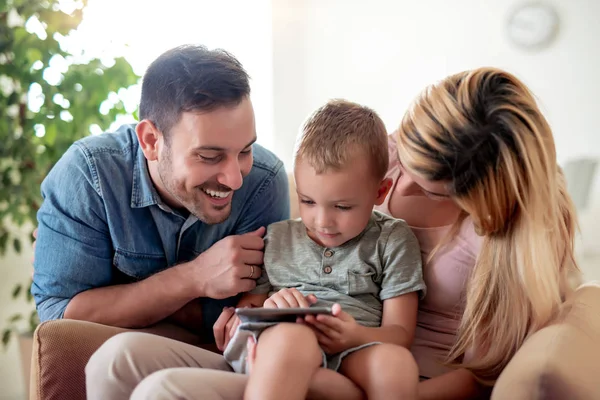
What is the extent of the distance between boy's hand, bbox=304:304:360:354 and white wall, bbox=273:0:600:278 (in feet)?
7.71

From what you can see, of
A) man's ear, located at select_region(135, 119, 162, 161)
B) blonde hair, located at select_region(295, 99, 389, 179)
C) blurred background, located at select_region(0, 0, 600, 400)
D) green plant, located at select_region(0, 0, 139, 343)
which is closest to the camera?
blonde hair, located at select_region(295, 99, 389, 179)

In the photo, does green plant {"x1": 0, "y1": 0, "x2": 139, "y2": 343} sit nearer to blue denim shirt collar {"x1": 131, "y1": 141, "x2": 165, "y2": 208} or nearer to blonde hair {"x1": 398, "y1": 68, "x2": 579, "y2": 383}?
blue denim shirt collar {"x1": 131, "y1": 141, "x2": 165, "y2": 208}

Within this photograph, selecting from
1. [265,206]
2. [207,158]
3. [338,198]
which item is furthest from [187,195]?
[338,198]

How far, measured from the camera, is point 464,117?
118 centimetres

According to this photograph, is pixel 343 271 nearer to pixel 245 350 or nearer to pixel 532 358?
pixel 245 350

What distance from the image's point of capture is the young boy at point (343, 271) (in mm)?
1170

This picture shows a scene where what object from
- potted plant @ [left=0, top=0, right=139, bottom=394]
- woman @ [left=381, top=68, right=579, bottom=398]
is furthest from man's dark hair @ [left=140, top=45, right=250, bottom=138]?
potted plant @ [left=0, top=0, right=139, bottom=394]

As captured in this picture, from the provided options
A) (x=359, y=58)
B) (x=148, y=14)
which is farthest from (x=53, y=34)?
(x=359, y=58)

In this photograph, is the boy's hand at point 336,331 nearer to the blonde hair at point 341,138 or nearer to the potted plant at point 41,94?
the blonde hair at point 341,138

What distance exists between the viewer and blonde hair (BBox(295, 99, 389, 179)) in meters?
1.30

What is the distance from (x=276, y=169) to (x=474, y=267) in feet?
1.96

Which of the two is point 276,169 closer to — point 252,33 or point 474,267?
point 474,267

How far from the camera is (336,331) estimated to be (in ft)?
3.99

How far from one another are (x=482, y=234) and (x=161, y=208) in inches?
29.9
